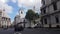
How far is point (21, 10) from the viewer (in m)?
51.6

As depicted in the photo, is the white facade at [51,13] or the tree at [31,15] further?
the tree at [31,15]

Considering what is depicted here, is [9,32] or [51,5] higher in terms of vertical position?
[51,5]

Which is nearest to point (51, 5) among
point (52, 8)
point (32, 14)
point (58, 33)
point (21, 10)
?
point (52, 8)

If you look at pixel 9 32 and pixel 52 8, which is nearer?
pixel 9 32

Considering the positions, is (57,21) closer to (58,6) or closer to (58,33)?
(58,6)

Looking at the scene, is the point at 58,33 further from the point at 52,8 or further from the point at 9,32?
the point at 52,8

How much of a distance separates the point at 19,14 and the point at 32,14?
905 cm

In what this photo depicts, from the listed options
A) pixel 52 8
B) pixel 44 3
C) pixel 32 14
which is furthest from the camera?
pixel 32 14

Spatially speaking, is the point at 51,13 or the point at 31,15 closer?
the point at 51,13

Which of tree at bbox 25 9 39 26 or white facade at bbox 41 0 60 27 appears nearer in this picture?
white facade at bbox 41 0 60 27

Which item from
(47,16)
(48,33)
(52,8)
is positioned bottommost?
(48,33)

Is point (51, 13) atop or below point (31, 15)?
below

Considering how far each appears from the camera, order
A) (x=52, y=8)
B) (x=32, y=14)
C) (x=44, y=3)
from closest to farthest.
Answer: (x=52, y=8), (x=44, y=3), (x=32, y=14)

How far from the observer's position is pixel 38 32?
12438 mm
